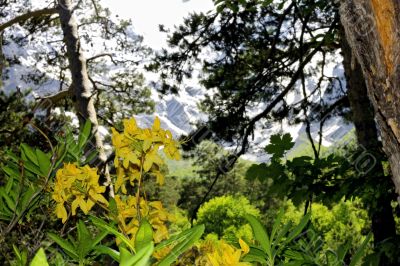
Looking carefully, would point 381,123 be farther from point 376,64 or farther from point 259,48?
point 259,48

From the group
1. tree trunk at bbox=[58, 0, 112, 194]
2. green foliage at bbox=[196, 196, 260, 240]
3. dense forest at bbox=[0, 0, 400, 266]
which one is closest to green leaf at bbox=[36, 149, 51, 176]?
dense forest at bbox=[0, 0, 400, 266]

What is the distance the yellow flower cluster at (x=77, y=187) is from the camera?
99 cm

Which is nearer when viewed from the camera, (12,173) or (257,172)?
(12,173)

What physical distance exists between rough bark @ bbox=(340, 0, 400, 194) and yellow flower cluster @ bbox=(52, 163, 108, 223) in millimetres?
584

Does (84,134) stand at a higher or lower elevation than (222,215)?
higher

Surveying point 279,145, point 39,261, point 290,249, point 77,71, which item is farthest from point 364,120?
point 39,261

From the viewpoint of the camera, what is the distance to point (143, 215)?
38.4 inches

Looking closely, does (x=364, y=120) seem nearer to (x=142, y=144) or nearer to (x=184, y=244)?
(x=142, y=144)

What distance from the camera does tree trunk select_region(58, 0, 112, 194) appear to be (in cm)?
487

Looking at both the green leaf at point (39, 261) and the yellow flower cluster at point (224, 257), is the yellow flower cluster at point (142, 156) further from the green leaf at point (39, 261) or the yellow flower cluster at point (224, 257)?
the green leaf at point (39, 261)

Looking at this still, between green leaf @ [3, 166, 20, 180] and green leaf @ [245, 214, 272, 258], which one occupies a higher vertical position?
green leaf @ [3, 166, 20, 180]

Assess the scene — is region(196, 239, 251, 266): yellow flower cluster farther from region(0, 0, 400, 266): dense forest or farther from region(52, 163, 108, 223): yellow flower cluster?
region(52, 163, 108, 223): yellow flower cluster

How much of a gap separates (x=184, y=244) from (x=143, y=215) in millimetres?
398

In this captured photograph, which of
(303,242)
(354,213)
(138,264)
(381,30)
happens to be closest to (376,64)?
(381,30)
